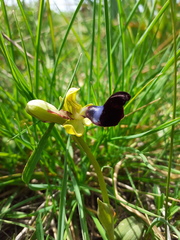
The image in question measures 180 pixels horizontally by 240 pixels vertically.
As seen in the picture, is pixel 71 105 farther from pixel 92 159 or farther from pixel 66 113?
pixel 92 159

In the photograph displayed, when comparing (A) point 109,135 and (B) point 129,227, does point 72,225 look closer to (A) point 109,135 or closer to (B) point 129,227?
(B) point 129,227

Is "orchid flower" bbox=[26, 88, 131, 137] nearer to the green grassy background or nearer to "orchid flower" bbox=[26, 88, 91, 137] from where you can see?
"orchid flower" bbox=[26, 88, 91, 137]

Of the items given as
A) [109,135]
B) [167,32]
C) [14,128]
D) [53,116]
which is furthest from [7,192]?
[167,32]

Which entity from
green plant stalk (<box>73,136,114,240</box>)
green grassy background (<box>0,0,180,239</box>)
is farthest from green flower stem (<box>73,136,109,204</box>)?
green grassy background (<box>0,0,180,239</box>)

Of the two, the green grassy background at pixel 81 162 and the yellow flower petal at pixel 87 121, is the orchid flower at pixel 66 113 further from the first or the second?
the green grassy background at pixel 81 162

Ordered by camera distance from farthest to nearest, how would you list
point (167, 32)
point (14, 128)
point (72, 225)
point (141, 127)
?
point (167, 32)
point (141, 127)
point (14, 128)
point (72, 225)

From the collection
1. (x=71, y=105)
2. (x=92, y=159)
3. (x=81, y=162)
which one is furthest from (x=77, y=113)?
(x=81, y=162)
